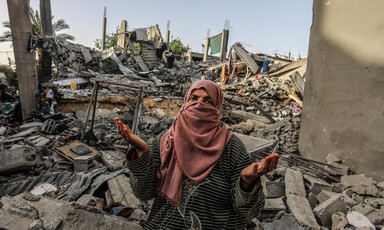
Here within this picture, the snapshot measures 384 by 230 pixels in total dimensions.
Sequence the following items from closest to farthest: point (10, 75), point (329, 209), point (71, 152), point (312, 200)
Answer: point (329, 209) → point (312, 200) → point (71, 152) → point (10, 75)

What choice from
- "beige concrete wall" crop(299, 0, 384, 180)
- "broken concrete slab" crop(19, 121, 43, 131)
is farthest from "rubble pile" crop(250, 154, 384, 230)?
"broken concrete slab" crop(19, 121, 43, 131)

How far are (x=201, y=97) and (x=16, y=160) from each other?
4270 mm

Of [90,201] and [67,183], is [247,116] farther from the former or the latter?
[90,201]

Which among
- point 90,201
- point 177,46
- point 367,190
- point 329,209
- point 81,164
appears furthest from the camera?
point 177,46

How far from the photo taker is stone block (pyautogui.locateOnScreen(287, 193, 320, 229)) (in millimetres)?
2361

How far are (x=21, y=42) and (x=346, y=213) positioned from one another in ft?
30.6

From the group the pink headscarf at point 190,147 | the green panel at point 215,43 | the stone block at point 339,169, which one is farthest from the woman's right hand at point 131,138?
the green panel at point 215,43

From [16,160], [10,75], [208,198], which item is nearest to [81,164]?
[16,160]

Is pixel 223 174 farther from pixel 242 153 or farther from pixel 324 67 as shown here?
pixel 324 67

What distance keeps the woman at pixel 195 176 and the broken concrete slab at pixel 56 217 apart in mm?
733

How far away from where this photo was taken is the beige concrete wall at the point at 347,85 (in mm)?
3295

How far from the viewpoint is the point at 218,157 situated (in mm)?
1322

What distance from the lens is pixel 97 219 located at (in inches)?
76.7

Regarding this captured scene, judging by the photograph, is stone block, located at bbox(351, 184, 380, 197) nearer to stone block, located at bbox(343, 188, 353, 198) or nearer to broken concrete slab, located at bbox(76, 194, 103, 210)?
stone block, located at bbox(343, 188, 353, 198)
